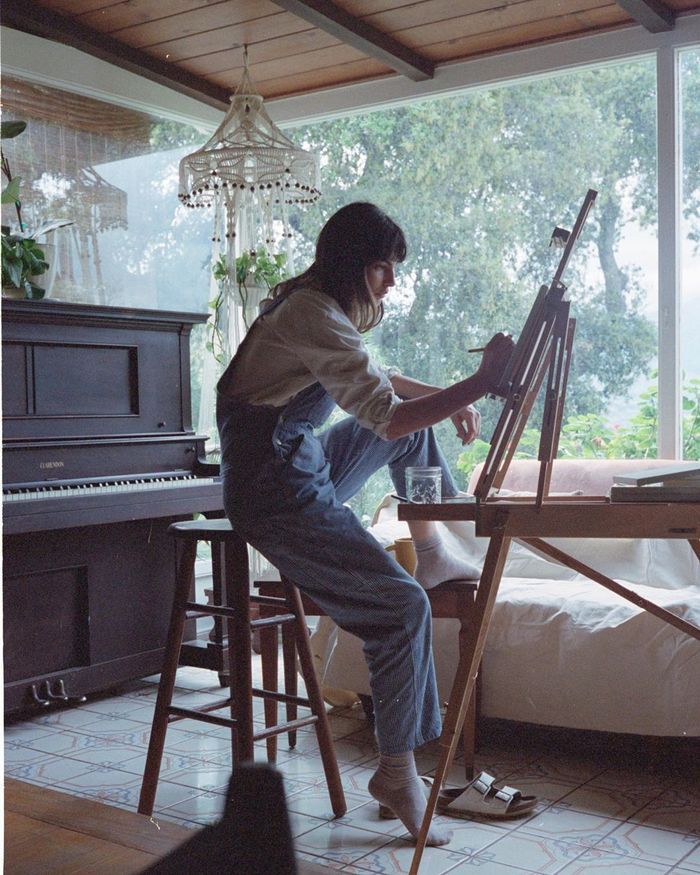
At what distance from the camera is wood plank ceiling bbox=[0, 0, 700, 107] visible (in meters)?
3.99

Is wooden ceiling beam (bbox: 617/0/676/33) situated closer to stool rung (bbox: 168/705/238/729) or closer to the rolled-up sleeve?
the rolled-up sleeve

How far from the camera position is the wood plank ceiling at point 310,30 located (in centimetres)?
399

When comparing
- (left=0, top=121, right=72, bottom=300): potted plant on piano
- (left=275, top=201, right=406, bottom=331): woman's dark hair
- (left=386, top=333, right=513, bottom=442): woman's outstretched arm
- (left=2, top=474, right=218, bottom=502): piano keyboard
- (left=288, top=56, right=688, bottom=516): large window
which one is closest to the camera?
(left=386, top=333, right=513, bottom=442): woman's outstretched arm

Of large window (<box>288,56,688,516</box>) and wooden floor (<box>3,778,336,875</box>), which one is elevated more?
large window (<box>288,56,688,516</box>)

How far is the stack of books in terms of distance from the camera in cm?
199

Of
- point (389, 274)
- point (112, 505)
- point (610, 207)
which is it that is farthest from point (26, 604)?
point (610, 207)

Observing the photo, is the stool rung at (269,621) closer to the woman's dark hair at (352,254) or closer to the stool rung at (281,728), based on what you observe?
the stool rung at (281,728)

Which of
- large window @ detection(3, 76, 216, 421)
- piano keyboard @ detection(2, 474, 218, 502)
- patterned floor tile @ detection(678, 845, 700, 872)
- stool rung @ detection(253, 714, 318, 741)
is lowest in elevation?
patterned floor tile @ detection(678, 845, 700, 872)

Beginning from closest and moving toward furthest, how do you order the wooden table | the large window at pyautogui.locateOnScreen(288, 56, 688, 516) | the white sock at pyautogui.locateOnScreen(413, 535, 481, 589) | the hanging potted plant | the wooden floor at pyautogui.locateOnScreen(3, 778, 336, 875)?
the wooden floor at pyautogui.locateOnScreen(3, 778, 336, 875) < the wooden table < the white sock at pyautogui.locateOnScreen(413, 535, 481, 589) < the large window at pyautogui.locateOnScreen(288, 56, 688, 516) < the hanging potted plant

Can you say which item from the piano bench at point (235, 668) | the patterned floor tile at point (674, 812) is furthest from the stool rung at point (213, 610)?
the patterned floor tile at point (674, 812)

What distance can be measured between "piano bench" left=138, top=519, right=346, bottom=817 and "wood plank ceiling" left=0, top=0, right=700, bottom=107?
217 cm

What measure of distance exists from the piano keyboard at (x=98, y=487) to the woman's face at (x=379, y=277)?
4.63 feet

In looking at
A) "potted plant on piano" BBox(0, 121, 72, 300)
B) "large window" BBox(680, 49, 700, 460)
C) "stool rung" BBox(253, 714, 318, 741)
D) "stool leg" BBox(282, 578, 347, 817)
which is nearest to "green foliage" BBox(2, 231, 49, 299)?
"potted plant on piano" BBox(0, 121, 72, 300)

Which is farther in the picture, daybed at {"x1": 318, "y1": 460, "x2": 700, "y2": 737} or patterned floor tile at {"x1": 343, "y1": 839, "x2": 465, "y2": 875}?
daybed at {"x1": 318, "y1": 460, "x2": 700, "y2": 737}
